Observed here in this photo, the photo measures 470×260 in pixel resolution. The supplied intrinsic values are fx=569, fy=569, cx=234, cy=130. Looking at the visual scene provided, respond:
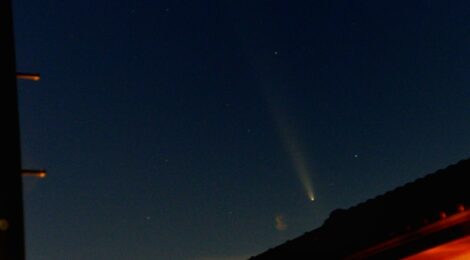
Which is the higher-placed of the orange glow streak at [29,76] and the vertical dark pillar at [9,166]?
the orange glow streak at [29,76]

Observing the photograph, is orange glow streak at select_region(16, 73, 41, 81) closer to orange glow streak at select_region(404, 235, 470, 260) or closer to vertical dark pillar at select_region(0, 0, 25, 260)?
vertical dark pillar at select_region(0, 0, 25, 260)

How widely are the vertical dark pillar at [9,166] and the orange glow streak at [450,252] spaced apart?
5.07 meters

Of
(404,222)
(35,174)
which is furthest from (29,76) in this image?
(404,222)

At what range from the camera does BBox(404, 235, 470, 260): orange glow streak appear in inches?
251

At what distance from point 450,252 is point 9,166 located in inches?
233

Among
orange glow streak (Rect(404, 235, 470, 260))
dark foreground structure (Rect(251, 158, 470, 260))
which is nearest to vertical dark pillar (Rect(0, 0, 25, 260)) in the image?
dark foreground structure (Rect(251, 158, 470, 260))

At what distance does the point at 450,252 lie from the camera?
6.85 m

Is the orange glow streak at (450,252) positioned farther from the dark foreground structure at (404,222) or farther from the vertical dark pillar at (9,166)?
the vertical dark pillar at (9,166)

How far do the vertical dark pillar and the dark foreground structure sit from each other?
12.9 feet

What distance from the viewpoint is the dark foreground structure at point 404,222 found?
5.12 m

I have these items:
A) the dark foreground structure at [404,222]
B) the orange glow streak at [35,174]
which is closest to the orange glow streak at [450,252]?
the dark foreground structure at [404,222]

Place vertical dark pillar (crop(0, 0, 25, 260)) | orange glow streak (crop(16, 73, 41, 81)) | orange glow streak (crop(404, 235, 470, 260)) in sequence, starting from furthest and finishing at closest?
orange glow streak (crop(404, 235, 470, 260)), orange glow streak (crop(16, 73, 41, 81)), vertical dark pillar (crop(0, 0, 25, 260))

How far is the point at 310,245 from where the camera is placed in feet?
20.5

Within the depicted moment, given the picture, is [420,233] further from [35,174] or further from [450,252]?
[35,174]
